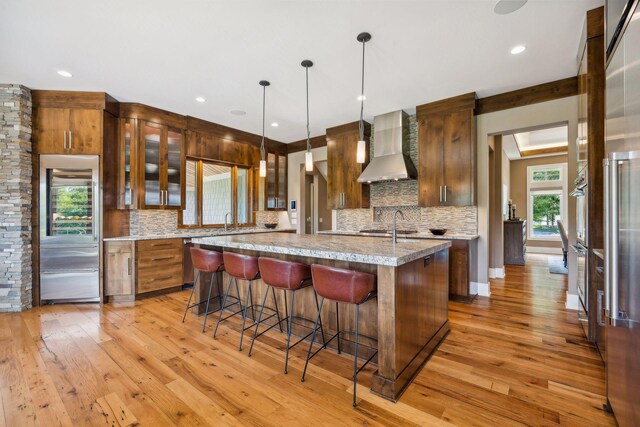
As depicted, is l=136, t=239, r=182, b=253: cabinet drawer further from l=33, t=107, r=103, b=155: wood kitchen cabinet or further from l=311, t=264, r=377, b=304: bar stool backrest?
l=311, t=264, r=377, b=304: bar stool backrest

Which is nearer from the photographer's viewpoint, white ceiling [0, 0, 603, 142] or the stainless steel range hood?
white ceiling [0, 0, 603, 142]

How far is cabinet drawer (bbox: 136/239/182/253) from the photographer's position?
4.09m

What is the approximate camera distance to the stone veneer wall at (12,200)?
11.5ft

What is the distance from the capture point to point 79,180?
12.6 feet

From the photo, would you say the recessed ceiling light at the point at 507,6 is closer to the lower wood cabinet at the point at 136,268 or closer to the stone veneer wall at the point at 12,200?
the lower wood cabinet at the point at 136,268

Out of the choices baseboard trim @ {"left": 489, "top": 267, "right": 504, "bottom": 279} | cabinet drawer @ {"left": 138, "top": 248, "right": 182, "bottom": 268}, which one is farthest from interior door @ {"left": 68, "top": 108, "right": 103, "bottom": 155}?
baseboard trim @ {"left": 489, "top": 267, "right": 504, "bottom": 279}

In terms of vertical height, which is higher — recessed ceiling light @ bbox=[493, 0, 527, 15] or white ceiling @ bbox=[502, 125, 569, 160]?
white ceiling @ bbox=[502, 125, 569, 160]

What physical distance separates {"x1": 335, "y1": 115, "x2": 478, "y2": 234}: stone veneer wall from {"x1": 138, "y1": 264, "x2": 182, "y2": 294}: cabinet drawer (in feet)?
10.0

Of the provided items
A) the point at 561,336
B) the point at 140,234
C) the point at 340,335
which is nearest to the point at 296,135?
the point at 140,234

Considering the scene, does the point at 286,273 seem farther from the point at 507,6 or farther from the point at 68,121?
the point at 68,121

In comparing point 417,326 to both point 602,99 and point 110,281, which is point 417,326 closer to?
point 602,99

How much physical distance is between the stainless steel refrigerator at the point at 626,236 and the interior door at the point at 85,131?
5.17 m

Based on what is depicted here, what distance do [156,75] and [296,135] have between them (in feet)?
10.1

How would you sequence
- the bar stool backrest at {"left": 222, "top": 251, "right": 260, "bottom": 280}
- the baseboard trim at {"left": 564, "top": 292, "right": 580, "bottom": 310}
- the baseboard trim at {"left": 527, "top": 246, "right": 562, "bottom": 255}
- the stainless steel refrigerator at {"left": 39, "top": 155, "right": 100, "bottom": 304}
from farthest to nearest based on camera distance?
the baseboard trim at {"left": 527, "top": 246, "right": 562, "bottom": 255} < the stainless steel refrigerator at {"left": 39, "top": 155, "right": 100, "bottom": 304} < the baseboard trim at {"left": 564, "top": 292, "right": 580, "bottom": 310} < the bar stool backrest at {"left": 222, "top": 251, "right": 260, "bottom": 280}
